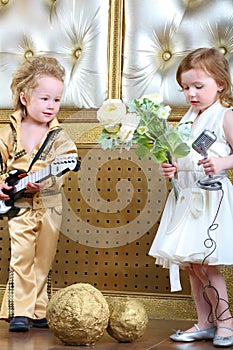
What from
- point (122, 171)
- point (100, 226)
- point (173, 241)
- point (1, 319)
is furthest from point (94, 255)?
point (173, 241)

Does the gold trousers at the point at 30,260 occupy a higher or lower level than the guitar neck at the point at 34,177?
lower

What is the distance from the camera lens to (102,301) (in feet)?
8.55

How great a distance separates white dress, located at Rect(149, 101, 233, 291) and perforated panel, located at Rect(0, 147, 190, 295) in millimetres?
617

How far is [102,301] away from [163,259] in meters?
0.28

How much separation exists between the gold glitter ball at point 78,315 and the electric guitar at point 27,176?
45 centimetres

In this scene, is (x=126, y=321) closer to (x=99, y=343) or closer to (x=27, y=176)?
(x=99, y=343)

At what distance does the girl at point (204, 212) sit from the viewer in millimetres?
2611

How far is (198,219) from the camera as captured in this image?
264 cm

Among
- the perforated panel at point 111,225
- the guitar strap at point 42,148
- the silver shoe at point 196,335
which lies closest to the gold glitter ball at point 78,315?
the silver shoe at point 196,335

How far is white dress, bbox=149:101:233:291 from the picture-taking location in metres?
2.61

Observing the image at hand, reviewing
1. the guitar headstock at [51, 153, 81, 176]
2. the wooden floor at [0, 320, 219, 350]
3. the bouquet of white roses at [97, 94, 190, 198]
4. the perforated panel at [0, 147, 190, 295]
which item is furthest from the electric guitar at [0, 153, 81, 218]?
the perforated panel at [0, 147, 190, 295]

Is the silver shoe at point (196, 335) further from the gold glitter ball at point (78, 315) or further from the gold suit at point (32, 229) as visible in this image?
the gold suit at point (32, 229)

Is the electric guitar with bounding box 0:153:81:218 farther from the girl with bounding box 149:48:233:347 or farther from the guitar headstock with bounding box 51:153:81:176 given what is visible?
the girl with bounding box 149:48:233:347

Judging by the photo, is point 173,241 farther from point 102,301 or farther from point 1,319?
point 1,319
